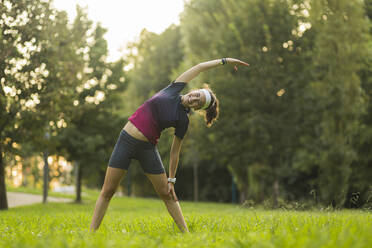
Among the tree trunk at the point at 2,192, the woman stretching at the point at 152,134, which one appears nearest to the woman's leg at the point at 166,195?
→ the woman stretching at the point at 152,134

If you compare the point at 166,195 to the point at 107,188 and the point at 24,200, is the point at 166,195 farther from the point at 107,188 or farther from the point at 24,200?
the point at 24,200

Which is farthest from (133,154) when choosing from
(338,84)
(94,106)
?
(94,106)

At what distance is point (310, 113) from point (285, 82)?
1.61 meters

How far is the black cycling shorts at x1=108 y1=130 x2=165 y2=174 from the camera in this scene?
4664mm

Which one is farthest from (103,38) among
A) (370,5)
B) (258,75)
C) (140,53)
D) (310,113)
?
(140,53)

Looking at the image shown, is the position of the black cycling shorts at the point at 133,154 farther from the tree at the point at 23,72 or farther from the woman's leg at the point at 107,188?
the tree at the point at 23,72

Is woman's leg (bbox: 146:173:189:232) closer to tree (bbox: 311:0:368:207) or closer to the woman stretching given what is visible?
the woman stretching

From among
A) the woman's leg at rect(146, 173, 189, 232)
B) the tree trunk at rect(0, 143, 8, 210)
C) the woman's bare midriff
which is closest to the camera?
the woman's bare midriff

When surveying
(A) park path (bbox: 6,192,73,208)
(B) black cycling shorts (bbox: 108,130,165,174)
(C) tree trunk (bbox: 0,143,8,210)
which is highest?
(B) black cycling shorts (bbox: 108,130,165,174)

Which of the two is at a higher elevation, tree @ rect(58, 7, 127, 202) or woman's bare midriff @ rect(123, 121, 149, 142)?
tree @ rect(58, 7, 127, 202)

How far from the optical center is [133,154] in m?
4.70

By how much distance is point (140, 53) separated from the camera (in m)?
33.2

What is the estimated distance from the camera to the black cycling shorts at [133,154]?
4664 mm

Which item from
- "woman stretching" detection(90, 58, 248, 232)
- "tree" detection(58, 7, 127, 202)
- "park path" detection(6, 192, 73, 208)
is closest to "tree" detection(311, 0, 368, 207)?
"tree" detection(58, 7, 127, 202)
